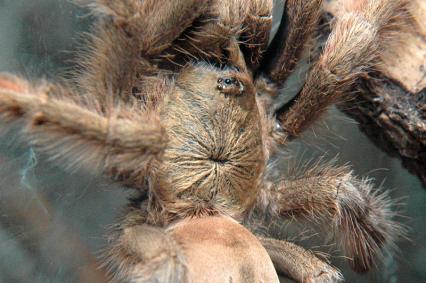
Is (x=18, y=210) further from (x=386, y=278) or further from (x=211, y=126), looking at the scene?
(x=386, y=278)

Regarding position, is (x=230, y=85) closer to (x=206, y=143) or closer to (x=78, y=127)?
(x=206, y=143)

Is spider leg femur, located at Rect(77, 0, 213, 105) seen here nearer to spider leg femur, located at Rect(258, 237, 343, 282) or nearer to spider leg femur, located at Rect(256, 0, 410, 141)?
spider leg femur, located at Rect(256, 0, 410, 141)

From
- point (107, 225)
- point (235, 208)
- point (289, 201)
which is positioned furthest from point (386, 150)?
point (107, 225)

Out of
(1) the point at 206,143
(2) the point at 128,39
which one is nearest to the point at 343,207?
(1) the point at 206,143

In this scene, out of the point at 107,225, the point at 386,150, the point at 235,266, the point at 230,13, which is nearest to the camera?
the point at 235,266

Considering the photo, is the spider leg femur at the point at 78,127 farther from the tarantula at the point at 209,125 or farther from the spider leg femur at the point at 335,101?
the spider leg femur at the point at 335,101

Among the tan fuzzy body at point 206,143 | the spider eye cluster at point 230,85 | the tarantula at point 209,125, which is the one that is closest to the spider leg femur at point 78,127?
the tarantula at point 209,125

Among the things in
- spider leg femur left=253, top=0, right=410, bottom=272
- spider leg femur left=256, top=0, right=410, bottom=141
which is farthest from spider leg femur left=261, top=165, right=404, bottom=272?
spider leg femur left=256, top=0, right=410, bottom=141

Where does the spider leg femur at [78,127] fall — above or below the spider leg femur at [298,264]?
above
